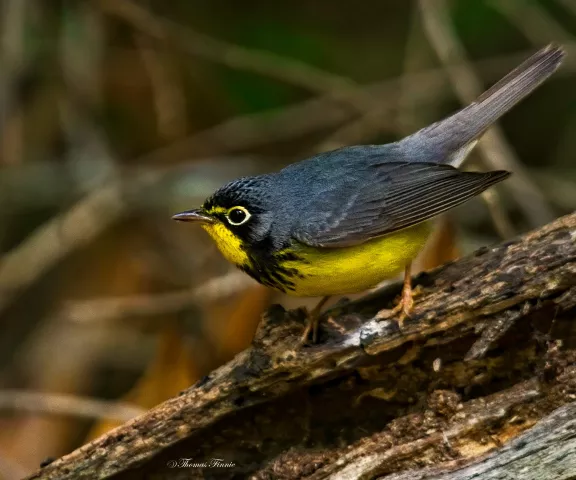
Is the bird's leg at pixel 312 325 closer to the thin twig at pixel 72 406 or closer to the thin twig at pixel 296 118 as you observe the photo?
the thin twig at pixel 72 406

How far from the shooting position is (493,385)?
2.96m

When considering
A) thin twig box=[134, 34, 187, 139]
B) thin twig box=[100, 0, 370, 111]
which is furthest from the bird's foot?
thin twig box=[134, 34, 187, 139]

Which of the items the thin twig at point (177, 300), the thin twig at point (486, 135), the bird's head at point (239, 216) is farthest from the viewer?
the thin twig at point (486, 135)

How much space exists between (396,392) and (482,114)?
4.93 ft

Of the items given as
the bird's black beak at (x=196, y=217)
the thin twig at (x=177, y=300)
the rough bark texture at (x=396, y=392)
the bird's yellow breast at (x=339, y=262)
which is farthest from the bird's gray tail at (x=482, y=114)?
the thin twig at (x=177, y=300)

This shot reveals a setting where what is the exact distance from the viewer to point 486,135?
203 inches

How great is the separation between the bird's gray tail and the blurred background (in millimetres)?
1215

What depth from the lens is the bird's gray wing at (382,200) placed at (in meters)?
3.39

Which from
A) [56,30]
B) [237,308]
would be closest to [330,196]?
[237,308]

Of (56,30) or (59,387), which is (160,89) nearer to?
(56,30)

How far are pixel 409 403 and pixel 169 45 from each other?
4208 mm

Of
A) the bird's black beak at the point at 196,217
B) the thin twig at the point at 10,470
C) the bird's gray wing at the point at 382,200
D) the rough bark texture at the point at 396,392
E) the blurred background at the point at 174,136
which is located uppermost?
the blurred background at the point at 174,136

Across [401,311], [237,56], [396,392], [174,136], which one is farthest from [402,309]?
[174,136]

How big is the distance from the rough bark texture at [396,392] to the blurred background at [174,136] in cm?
183
